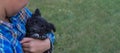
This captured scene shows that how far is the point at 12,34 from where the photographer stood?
1822 mm

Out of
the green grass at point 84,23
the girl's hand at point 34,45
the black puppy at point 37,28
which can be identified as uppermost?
the black puppy at point 37,28

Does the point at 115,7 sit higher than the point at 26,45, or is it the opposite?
the point at 26,45

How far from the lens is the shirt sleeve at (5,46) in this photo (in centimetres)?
173

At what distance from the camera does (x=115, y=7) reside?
7.03 meters

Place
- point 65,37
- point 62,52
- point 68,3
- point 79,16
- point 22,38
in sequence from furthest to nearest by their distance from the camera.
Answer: point 68,3 < point 79,16 < point 65,37 < point 62,52 < point 22,38

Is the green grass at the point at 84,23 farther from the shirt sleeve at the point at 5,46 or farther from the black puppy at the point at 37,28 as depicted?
the shirt sleeve at the point at 5,46

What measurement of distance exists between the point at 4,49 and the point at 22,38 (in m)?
0.25

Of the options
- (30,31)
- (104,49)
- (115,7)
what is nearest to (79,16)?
(115,7)

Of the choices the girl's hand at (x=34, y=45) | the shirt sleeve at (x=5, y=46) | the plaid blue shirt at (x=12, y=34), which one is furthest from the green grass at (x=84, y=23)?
the shirt sleeve at (x=5, y=46)

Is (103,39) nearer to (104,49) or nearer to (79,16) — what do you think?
(104,49)

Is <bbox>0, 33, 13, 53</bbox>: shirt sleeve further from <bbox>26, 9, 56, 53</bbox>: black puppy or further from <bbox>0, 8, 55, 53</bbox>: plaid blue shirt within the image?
<bbox>26, 9, 56, 53</bbox>: black puppy

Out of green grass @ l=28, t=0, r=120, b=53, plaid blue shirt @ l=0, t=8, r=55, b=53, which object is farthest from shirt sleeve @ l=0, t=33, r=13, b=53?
green grass @ l=28, t=0, r=120, b=53

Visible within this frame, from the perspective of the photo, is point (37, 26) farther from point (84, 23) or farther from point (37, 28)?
point (84, 23)

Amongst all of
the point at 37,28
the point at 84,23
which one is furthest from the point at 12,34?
the point at 84,23
